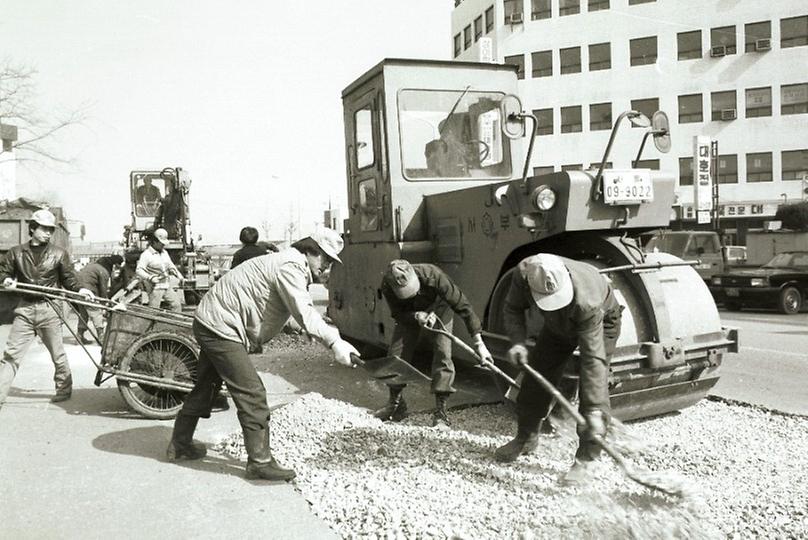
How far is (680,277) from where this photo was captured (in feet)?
19.7

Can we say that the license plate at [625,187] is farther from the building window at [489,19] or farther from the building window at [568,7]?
the building window at [489,19]

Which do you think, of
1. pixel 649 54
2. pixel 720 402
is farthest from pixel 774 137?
pixel 720 402

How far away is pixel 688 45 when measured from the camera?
1471 inches

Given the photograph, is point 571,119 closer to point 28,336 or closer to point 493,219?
point 493,219

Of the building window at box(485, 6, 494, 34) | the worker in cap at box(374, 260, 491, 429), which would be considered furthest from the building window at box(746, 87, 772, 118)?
the worker in cap at box(374, 260, 491, 429)

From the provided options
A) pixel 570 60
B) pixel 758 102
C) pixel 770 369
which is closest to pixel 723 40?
pixel 758 102

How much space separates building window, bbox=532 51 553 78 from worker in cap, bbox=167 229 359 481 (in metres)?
37.2

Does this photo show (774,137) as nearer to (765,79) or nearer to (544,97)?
(765,79)

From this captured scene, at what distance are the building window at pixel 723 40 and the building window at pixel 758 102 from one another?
7.21 feet

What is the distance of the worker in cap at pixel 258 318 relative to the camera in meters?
4.87

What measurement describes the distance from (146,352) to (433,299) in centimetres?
265

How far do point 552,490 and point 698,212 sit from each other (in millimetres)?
29747

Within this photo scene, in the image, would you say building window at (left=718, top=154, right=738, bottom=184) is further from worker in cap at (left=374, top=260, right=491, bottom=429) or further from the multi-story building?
worker in cap at (left=374, top=260, right=491, bottom=429)

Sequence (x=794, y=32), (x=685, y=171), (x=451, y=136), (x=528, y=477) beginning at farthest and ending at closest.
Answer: (x=685, y=171) → (x=794, y=32) → (x=451, y=136) → (x=528, y=477)
